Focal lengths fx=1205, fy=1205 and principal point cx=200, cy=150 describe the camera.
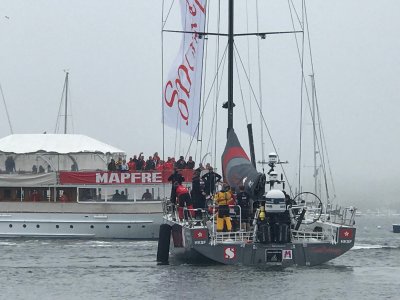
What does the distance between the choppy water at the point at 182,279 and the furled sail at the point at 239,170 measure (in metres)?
3.13

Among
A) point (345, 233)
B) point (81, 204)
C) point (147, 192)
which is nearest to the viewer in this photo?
point (345, 233)

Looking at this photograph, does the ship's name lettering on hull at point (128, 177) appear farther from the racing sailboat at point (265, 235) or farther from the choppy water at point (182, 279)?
the racing sailboat at point (265, 235)

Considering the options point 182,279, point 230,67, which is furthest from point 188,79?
point 182,279

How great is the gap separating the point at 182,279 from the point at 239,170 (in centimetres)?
652

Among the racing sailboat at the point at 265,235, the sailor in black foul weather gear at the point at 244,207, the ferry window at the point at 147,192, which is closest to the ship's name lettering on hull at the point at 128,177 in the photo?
the ferry window at the point at 147,192

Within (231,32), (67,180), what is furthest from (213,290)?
(67,180)

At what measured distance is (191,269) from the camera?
38062mm

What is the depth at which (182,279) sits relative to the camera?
3556 centimetres

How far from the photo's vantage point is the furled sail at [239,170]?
128 ft

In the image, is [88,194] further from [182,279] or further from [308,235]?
[182,279]

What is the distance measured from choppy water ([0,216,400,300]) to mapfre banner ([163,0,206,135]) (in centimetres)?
763

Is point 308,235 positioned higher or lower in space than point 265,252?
higher

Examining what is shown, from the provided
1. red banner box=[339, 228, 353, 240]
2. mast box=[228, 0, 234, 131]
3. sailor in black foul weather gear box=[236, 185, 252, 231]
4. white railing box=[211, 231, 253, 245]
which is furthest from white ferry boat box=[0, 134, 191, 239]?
red banner box=[339, 228, 353, 240]

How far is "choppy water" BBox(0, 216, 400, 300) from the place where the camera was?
32.4 meters
